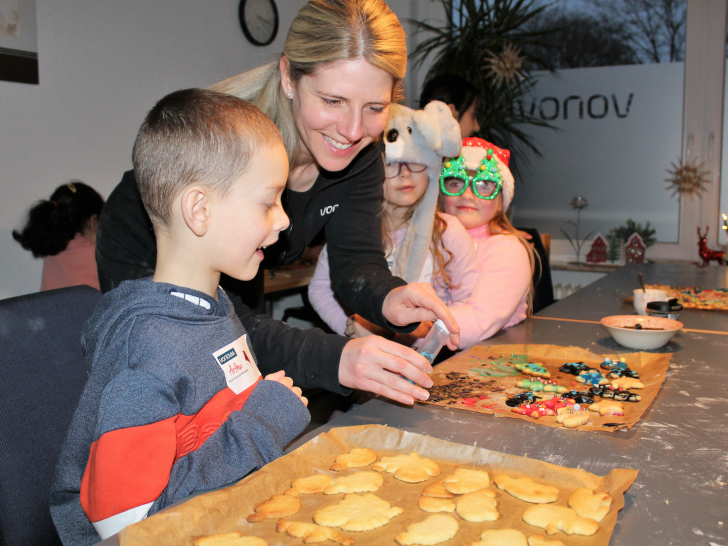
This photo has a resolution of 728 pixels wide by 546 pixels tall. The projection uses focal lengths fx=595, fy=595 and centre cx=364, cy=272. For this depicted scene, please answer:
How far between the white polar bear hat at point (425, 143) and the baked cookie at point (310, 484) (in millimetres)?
1343

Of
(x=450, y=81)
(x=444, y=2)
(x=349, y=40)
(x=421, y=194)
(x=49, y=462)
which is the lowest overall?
(x=49, y=462)

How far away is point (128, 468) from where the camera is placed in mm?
800

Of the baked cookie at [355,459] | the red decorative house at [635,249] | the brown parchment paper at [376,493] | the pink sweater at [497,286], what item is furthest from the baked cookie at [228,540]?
the red decorative house at [635,249]

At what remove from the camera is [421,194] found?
219 cm

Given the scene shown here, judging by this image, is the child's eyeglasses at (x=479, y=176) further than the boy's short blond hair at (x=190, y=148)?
Yes

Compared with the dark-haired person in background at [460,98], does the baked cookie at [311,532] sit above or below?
below

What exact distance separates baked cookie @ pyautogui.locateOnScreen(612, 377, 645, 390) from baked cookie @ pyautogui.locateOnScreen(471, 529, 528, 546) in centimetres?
63

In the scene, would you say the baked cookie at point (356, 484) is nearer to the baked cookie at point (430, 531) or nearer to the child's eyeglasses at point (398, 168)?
the baked cookie at point (430, 531)

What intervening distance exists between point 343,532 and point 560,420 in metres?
0.52

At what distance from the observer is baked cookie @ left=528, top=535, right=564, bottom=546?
0.76 m

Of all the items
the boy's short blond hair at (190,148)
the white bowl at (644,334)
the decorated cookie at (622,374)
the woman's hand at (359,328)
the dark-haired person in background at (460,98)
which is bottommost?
the woman's hand at (359,328)

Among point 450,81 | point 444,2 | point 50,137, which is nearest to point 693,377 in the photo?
point 450,81

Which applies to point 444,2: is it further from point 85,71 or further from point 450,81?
point 85,71

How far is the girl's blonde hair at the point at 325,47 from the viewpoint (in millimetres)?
1252
